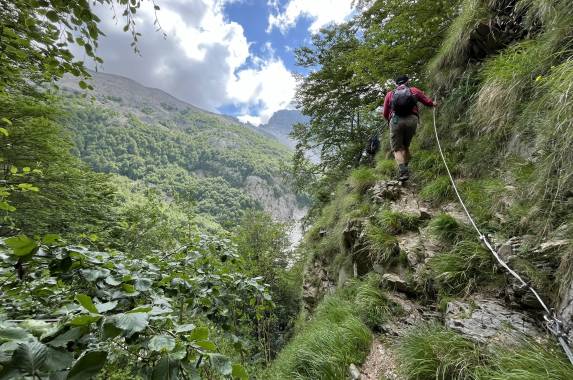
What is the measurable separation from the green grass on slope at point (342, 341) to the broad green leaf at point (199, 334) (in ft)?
8.94

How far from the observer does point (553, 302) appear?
253cm

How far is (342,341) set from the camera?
3617 millimetres

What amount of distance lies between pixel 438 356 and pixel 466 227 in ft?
5.90

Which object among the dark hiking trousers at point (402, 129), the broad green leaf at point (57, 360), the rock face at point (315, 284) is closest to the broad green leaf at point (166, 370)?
the broad green leaf at point (57, 360)

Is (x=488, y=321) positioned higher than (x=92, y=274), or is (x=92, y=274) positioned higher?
(x=92, y=274)

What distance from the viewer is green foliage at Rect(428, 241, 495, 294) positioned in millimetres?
3260

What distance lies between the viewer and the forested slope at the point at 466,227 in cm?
264

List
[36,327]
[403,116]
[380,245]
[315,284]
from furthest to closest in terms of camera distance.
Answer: [315,284], [403,116], [380,245], [36,327]

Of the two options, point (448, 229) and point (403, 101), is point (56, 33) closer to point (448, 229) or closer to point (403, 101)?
point (448, 229)

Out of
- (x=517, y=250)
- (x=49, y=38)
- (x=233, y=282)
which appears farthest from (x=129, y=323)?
(x=517, y=250)

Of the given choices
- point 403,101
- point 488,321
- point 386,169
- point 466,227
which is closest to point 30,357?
point 488,321

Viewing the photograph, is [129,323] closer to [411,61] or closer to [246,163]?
[411,61]

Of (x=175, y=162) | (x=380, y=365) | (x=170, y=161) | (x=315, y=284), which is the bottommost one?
(x=315, y=284)

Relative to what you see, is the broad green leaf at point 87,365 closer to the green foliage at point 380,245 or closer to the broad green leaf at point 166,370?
the broad green leaf at point 166,370
